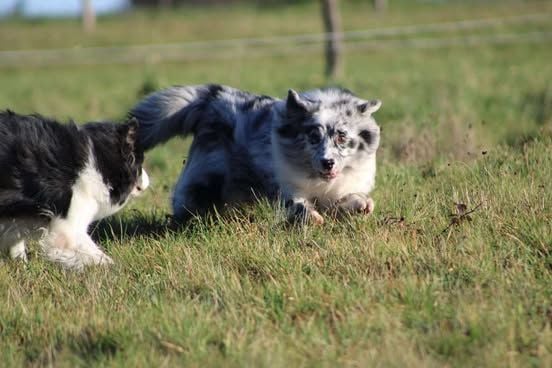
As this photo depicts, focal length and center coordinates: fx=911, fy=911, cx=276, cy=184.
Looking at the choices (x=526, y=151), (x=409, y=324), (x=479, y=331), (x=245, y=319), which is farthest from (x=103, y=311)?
(x=526, y=151)

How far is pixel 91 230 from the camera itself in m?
7.18

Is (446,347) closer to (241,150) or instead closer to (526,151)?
(241,150)

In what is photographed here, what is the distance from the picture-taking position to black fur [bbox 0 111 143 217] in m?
5.72

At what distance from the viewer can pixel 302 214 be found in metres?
6.43

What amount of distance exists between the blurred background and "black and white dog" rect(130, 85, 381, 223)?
228cm

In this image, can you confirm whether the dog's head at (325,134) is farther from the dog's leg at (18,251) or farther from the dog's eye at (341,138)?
the dog's leg at (18,251)

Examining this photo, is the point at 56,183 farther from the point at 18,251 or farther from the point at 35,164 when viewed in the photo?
the point at 18,251

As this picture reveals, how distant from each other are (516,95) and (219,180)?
8260 mm

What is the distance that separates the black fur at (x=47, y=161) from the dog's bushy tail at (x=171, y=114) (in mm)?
1013

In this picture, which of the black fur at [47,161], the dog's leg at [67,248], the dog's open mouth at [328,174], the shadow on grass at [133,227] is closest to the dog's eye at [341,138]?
the dog's open mouth at [328,174]

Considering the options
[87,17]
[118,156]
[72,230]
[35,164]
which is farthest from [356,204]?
[87,17]

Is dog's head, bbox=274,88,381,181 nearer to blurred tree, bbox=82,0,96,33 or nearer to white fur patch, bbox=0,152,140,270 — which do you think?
white fur patch, bbox=0,152,140,270

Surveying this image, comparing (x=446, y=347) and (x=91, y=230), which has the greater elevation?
(x=446, y=347)

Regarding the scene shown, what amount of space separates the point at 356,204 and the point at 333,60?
12155 millimetres
